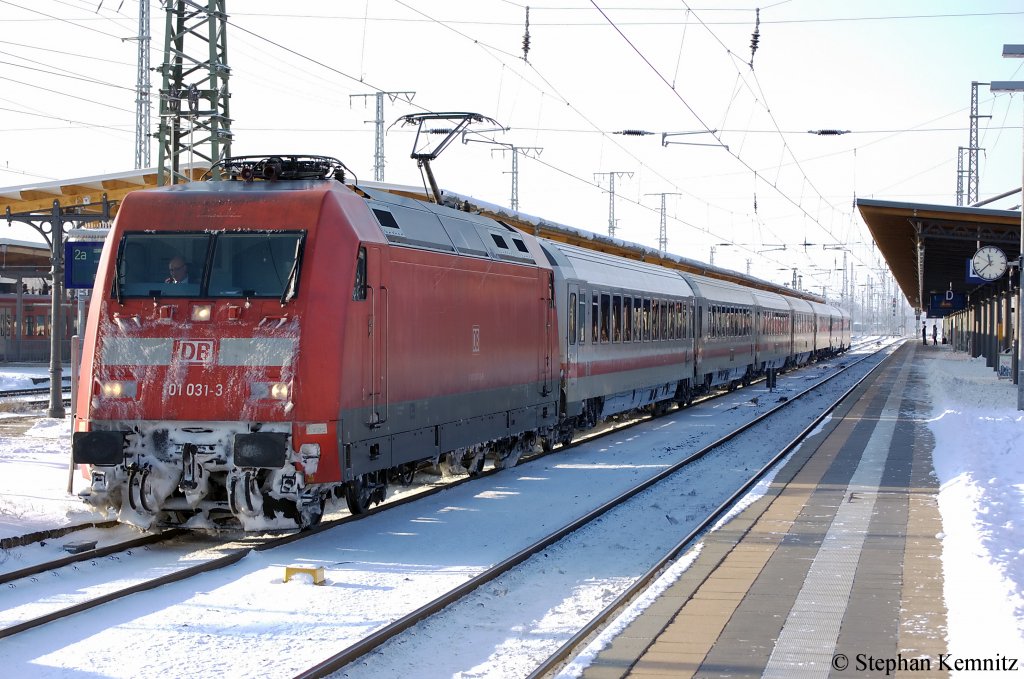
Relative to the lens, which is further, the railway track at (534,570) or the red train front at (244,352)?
the red train front at (244,352)

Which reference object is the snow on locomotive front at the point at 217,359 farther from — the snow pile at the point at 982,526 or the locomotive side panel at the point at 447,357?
the snow pile at the point at 982,526

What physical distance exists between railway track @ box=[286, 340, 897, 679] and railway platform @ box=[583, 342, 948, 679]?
33 cm

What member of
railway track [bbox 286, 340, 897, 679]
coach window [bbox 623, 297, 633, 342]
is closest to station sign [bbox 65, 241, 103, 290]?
railway track [bbox 286, 340, 897, 679]

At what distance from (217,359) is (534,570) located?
12.1ft

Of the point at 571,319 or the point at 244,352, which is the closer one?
the point at 244,352

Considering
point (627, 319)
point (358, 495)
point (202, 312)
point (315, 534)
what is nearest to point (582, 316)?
point (627, 319)

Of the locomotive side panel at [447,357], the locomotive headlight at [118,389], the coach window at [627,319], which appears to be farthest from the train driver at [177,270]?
the coach window at [627,319]

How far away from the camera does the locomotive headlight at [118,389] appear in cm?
1070

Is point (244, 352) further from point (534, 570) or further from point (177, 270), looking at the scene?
point (534, 570)

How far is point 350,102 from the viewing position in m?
33.4

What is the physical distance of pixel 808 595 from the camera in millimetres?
8227

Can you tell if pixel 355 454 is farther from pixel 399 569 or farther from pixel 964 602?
pixel 964 602

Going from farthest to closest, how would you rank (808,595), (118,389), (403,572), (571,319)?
1. (571,319)
2. (118,389)
3. (403,572)
4. (808,595)

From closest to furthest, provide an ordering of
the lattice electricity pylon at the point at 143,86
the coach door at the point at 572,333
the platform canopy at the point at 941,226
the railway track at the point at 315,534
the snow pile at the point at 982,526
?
the snow pile at the point at 982,526, the railway track at the point at 315,534, the coach door at the point at 572,333, the platform canopy at the point at 941,226, the lattice electricity pylon at the point at 143,86
